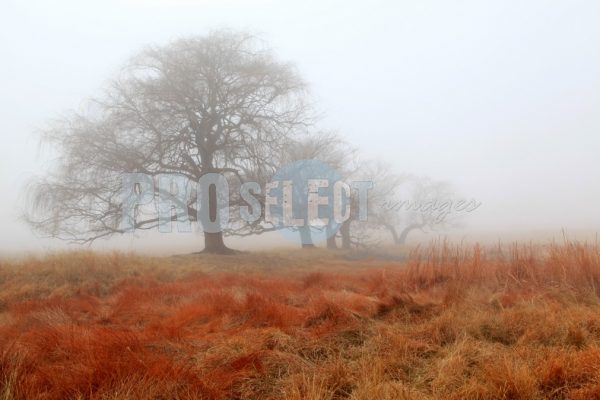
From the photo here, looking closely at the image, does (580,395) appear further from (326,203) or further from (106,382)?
(326,203)

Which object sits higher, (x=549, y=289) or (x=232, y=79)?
(x=232, y=79)

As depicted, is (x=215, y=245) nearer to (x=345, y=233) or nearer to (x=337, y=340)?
(x=337, y=340)

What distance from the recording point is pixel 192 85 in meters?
16.3

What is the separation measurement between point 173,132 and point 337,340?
1417 cm

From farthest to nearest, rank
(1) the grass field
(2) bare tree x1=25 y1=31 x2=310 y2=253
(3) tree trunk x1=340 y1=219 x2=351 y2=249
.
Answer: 1. (3) tree trunk x1=340 y1=219 x2=351 y2=249
2. (2) bare tree x1=25 y1=31 x2=310 y2=253
3. (1) the grass field

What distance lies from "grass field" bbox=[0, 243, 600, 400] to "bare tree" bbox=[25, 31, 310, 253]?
8.54 metres

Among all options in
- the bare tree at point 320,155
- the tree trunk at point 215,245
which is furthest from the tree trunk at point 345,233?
the tree trunk at point 215,245

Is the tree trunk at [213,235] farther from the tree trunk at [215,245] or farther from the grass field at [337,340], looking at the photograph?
the grass field at [337,340]

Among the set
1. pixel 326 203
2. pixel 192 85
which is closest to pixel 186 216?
pixel 192 85

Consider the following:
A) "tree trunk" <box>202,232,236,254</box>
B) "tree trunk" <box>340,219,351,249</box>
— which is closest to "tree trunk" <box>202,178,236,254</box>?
"tree trunk" <box>202,232,236,254</box>

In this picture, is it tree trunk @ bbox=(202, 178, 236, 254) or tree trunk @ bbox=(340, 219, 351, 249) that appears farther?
tree trunk @ bbox=(340, 219, 351, 249)

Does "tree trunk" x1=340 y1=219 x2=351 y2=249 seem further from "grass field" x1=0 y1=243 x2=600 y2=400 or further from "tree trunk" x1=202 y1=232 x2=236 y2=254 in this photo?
"grass field" x1=0 y1=243 x2=600 y2=400

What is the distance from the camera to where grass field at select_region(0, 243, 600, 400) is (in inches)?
106

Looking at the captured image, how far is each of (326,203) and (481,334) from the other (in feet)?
A: 69.6
